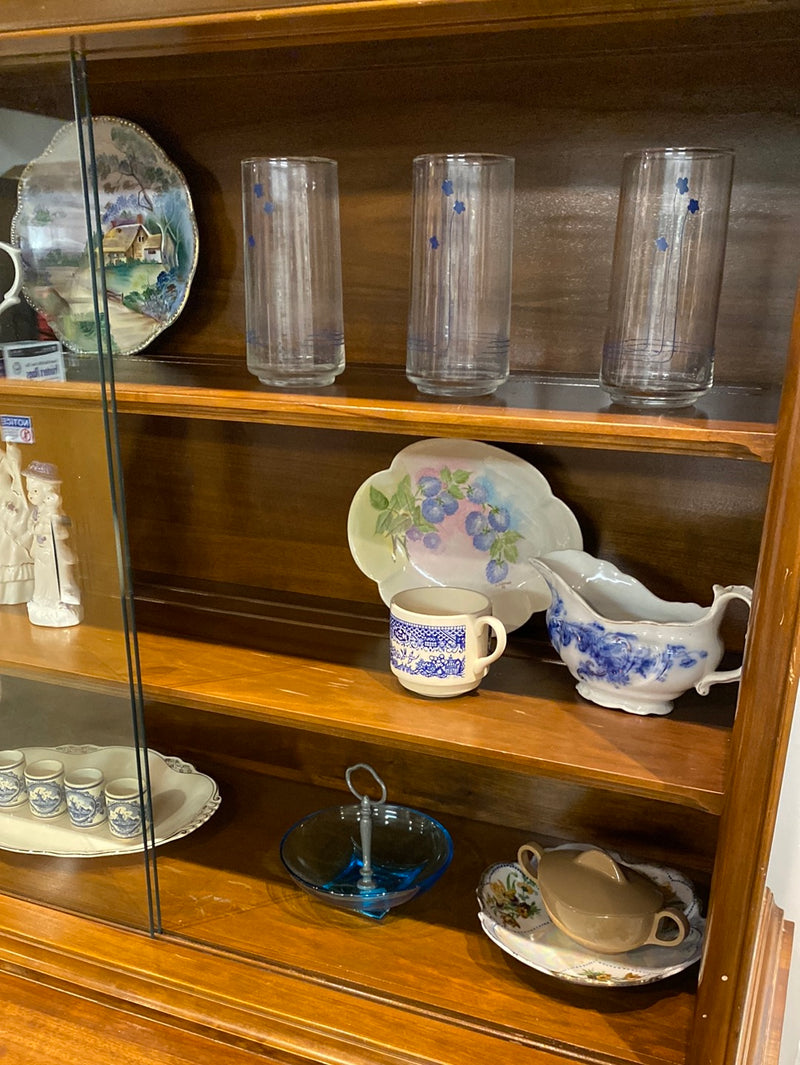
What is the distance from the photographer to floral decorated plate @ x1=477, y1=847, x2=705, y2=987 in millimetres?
1104

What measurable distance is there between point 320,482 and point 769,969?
83 centimetres

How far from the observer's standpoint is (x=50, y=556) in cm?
A: 118

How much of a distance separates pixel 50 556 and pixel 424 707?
499 mm

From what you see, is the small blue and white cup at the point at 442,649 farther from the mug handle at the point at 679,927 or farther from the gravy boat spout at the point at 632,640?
the mug handle at the point at 679,927

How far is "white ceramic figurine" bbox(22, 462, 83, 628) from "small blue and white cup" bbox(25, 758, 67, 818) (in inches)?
9.0

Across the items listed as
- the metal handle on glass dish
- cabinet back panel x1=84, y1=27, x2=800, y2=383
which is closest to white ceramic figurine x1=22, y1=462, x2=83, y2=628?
cabinet back panel x1=84, y1=27, x2=800, y2=383

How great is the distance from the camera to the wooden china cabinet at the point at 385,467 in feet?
2.91

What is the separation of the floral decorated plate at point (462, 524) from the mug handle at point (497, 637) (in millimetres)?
161

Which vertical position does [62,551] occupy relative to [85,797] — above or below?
above

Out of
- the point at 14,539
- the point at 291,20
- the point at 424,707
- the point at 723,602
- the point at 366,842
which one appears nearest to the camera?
the point at 291,20

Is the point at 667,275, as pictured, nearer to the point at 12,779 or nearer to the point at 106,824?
the point at 106,824

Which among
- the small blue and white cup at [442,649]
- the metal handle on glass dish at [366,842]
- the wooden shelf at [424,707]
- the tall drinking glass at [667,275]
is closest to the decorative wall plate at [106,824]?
the wooden shelf at [424,707]

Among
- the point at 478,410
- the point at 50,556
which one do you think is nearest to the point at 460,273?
the point at 478,410

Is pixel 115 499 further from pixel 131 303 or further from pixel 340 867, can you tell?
Result: pixel 340 867
